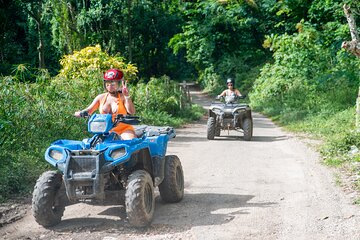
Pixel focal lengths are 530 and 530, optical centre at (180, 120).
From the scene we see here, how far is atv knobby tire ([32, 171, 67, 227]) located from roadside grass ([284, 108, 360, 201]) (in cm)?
364

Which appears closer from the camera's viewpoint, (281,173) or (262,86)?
(281,173)

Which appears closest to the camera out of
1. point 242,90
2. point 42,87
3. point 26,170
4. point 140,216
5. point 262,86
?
point 140,216

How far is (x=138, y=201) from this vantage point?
559cm

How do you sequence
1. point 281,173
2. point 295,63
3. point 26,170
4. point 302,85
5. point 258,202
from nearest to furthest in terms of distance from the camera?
point 258,202 < point 26,170 < point 281,173 < point 302,85 < point 295,63

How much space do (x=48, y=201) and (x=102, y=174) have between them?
686mm

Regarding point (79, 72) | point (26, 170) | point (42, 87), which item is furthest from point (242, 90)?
point (26, 170)

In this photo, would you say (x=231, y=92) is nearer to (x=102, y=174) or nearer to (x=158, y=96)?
(x=158, y=96)

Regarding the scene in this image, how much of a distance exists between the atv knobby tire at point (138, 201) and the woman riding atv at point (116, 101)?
0.79 metres

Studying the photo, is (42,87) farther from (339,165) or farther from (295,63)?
(295,63)

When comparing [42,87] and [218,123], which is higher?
[42,87]

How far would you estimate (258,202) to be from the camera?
6.88 m

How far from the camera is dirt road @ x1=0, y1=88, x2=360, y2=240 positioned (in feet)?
18.3

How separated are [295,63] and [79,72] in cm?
1221

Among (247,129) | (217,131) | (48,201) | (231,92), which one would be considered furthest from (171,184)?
(231,92)
